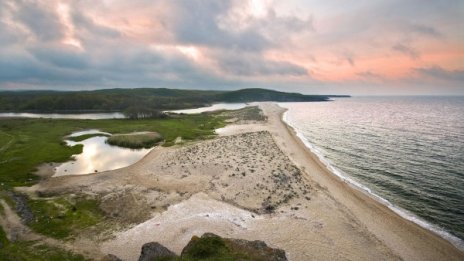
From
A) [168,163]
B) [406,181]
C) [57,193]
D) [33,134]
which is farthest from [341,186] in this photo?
[33,134]

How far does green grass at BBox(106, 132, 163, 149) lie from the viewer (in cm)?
7019

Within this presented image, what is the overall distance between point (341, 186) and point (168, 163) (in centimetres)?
2892

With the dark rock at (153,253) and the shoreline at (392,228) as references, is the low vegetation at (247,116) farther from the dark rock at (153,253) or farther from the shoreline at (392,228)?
the dark rock at (153,253)

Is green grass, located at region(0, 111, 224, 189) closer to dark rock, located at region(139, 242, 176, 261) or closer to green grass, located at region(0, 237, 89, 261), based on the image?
green grass, located at region(0, 237, 89, 261)

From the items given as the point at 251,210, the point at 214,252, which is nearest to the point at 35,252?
the point at 214,252

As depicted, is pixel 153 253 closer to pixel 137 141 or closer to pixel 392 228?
pixel 392 228

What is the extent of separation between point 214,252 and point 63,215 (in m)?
18.9

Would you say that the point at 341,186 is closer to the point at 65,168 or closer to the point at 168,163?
the point at 168,163

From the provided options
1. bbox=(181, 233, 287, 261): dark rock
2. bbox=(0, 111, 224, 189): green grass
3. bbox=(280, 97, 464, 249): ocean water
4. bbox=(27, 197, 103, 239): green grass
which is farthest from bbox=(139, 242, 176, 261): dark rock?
bbox=(0, 111, 224, 189): green grass

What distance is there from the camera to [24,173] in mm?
44344

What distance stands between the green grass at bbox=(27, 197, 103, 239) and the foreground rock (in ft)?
28.6

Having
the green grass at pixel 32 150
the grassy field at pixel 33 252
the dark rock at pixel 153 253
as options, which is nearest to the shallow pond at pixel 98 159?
the green grass at pixel 32 150

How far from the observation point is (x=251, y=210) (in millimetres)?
31375

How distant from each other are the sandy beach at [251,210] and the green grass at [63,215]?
5.91 ft
